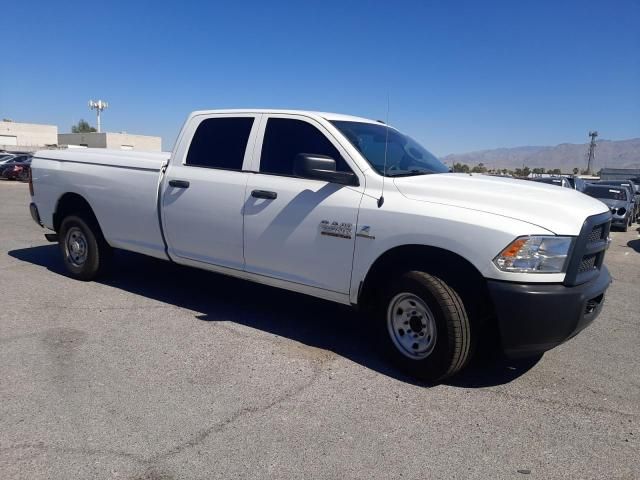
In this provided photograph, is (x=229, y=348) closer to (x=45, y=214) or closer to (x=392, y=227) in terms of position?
(x=392, y=227)

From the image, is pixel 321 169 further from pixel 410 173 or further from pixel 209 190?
pixel 209 190

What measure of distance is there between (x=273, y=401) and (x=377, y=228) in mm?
1472

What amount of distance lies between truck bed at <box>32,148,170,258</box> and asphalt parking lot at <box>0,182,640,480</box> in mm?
774

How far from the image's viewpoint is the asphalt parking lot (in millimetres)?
2908

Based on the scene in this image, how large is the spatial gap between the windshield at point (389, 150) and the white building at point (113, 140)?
218 ft

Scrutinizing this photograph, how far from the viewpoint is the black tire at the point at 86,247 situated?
625 centimetres

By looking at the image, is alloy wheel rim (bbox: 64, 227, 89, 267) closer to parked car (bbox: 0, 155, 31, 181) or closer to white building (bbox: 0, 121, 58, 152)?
parked car (bbox: 0, 155, 31, 181)

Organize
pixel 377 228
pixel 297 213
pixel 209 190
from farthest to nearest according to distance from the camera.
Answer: pixel 209 190, pixel 297 213, pixel 377 228

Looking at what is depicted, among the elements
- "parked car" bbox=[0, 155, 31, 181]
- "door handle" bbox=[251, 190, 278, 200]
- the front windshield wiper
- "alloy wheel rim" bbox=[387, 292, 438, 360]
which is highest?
the front windshield wiper

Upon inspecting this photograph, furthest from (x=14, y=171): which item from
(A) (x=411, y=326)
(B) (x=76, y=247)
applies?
(A) (x=411, y=326)

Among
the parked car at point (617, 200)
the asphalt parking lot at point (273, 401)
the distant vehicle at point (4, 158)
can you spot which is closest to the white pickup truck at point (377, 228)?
the asphalt parking lot at point (273, 401)

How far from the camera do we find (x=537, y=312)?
135 inches

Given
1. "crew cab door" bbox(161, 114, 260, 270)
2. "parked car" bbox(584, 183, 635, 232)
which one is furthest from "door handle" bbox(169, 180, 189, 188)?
"parked car" bbox(584, 183, 635, 232)

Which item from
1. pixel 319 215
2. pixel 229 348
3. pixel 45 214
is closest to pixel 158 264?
pixel 45 214
